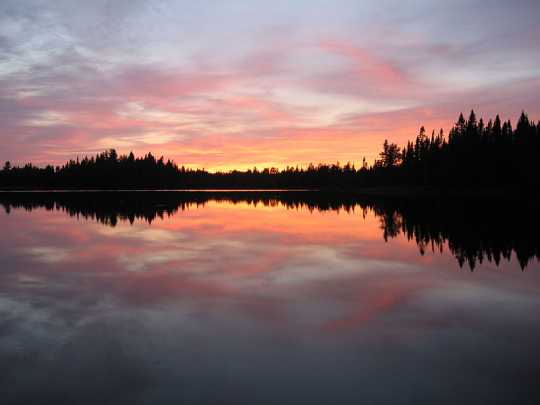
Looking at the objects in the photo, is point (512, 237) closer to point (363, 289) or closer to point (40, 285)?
point (363, 289)

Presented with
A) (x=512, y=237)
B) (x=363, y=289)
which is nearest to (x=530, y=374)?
(x=363, y=289)

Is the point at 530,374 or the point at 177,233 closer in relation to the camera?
the point at 530,374

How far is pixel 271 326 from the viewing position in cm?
1016

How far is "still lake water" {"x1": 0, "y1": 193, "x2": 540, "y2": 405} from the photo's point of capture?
7.15 metres

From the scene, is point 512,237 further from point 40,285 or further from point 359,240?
point 40,285

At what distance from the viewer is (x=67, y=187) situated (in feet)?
643

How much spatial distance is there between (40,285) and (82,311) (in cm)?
422

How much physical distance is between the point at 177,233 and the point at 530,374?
24441mm

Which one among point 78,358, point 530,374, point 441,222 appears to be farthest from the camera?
point 441,222

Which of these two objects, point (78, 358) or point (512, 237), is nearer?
point (78, 358)

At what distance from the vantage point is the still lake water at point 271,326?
7148mm

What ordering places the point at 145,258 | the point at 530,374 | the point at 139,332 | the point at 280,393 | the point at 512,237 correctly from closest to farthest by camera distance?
the point at 280,393
the point at 530,374
the point at 139,332
the point at 145,258
the point at 512,237

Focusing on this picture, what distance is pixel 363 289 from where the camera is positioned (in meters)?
13.8

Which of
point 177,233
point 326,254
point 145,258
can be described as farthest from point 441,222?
point 145,258
